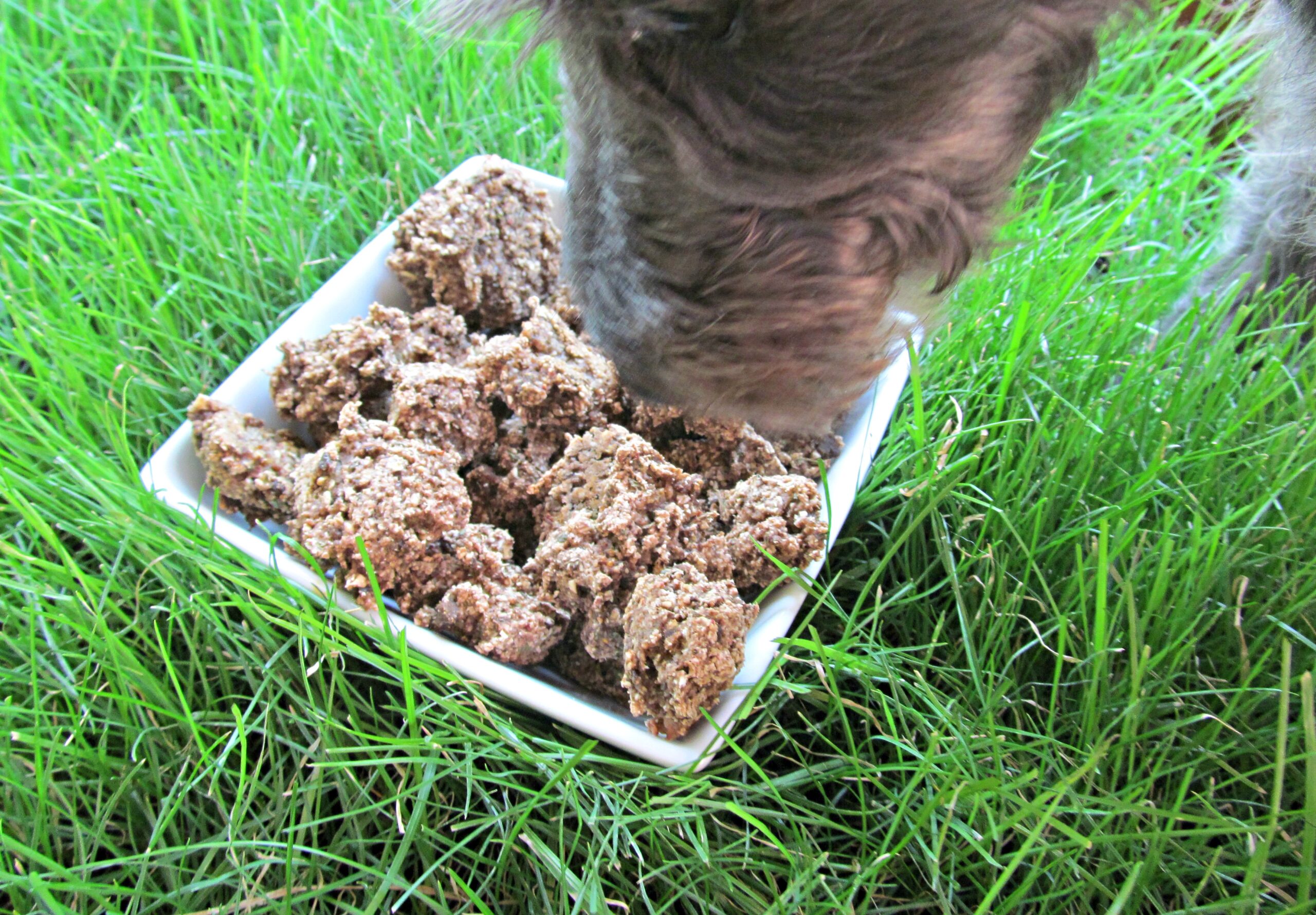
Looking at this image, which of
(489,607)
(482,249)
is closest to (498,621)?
(489,607)

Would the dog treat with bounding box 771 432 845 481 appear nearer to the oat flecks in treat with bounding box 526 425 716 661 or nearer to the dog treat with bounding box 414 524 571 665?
the oat flecks in treat with bounding box 526 425 716 661

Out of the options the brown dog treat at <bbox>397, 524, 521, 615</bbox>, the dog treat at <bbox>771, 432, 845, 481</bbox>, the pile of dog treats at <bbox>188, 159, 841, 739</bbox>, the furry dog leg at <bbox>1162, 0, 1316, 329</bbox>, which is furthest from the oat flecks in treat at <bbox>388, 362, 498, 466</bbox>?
the furry dog leg at <bbox>1162, 0, 1316, 329</bbox>

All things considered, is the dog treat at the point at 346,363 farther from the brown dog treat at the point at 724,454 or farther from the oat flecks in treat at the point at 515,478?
the brown dog treat at the point at 724,454

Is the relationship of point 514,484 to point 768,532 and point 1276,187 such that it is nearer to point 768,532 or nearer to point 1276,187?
point 768,532

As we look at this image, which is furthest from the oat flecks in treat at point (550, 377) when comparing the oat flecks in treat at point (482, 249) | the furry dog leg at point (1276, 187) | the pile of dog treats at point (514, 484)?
the furry dog leg at point (1276, 187)

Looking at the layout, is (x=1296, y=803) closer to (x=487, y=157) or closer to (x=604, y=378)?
(x=604, y=378)

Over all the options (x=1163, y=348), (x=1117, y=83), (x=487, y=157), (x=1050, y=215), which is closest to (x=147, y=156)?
(x=487, y=157)
